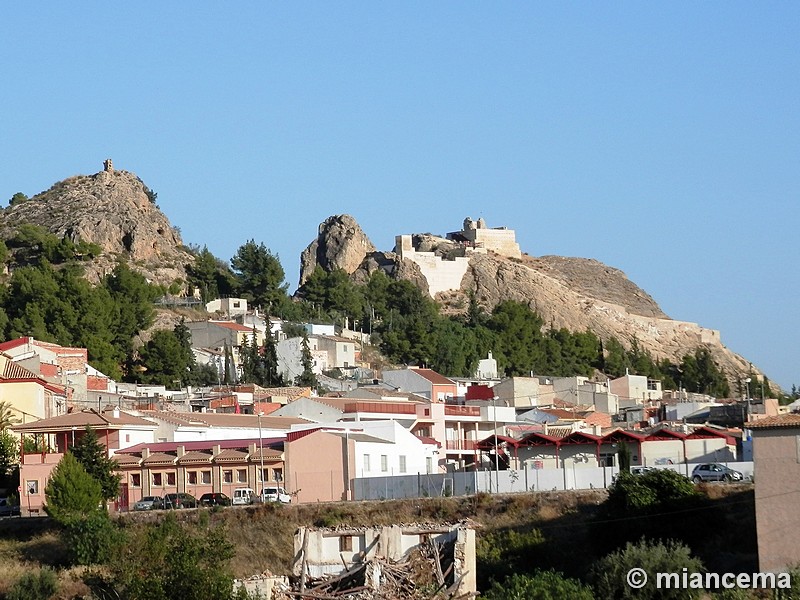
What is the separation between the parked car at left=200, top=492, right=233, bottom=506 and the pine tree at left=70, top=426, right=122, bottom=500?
336cm

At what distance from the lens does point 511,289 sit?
14650cm

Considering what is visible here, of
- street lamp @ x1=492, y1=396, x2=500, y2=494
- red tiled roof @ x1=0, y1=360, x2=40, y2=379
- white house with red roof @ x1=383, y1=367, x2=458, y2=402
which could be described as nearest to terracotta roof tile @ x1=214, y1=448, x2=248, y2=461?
street lamp @ x1=492, y1=396, x2=500, y2=494

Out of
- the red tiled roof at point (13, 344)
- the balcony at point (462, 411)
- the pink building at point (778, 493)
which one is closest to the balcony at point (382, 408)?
the balcony at point (462, 411)

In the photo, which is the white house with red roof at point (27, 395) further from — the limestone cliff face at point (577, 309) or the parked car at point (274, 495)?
the limestone cliff face at point (577, 309)

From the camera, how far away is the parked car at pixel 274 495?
5172 centimetres

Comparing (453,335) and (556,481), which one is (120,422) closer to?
(556,481)

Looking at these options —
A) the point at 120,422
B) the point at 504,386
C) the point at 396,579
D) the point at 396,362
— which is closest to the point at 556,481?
the point at 396,579

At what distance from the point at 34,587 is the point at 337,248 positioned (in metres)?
104

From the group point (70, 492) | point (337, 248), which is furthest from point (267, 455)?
point (337, 248)

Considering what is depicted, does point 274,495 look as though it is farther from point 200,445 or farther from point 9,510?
point 9,510

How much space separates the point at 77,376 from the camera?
2963 inches

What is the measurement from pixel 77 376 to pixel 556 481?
32981 millimetres

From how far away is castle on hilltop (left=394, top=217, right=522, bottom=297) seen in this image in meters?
144

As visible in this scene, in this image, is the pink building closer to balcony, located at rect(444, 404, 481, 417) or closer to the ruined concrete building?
the ruined concrete building
